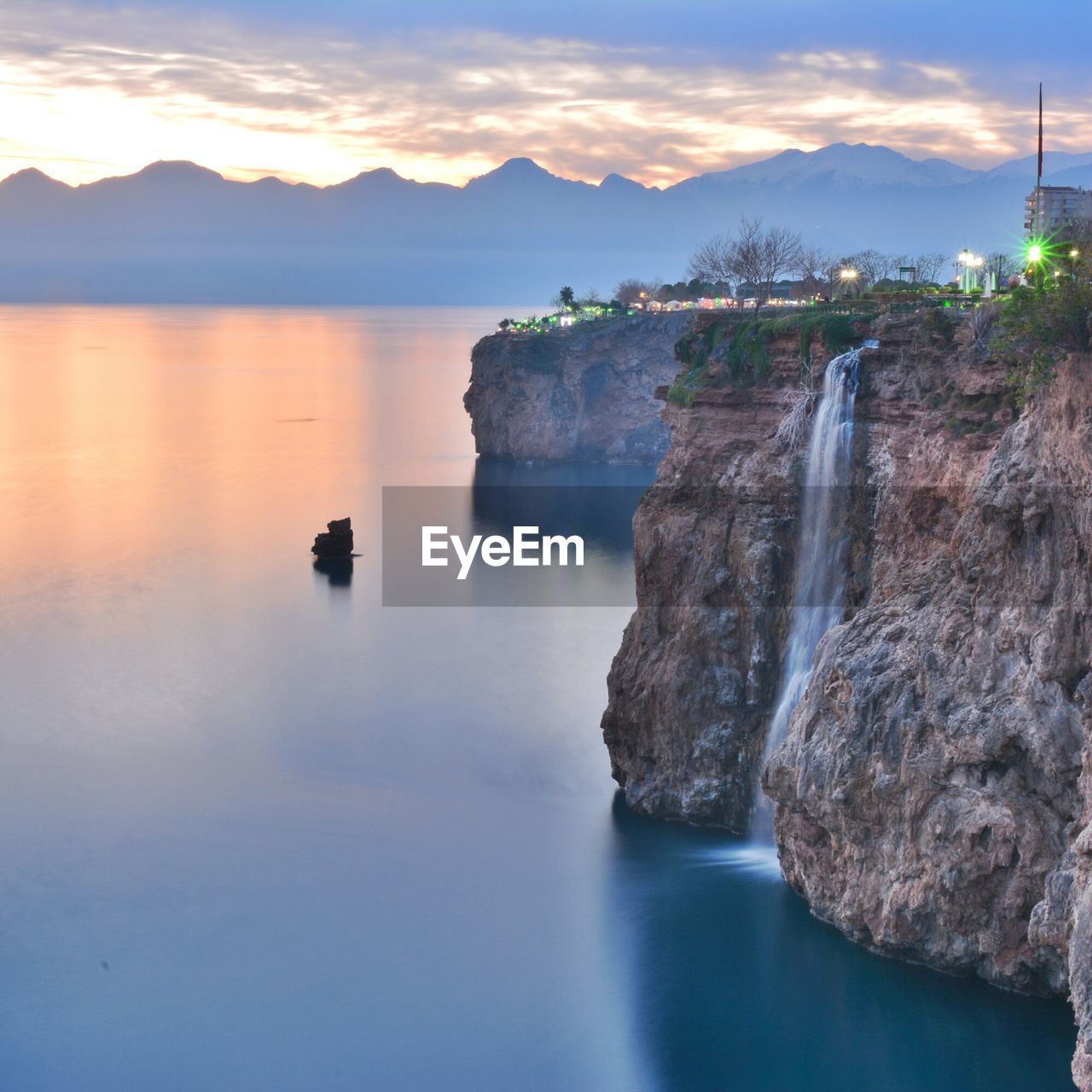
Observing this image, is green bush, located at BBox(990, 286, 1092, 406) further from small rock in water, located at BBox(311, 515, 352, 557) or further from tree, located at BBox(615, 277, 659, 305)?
tree, located at BBox(615, 277, 659, 305)

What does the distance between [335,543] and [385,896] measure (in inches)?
1743

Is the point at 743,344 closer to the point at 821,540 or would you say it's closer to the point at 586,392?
the point at 821,540

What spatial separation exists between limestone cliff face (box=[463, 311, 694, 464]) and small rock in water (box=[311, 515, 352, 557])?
138 ft

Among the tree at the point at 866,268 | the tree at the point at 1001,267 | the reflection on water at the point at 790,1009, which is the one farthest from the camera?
the tree at the point at 866,268

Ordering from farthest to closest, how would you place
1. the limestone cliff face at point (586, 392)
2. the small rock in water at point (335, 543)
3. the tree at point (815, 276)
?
the limestone cliff face at point (586, 392)
the small rock in water at point (335, 543)
the tree at point (815, 276)

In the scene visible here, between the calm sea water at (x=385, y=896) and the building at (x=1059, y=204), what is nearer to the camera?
the calm sea water at (x=385, y=896)

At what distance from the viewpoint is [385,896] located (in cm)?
3638

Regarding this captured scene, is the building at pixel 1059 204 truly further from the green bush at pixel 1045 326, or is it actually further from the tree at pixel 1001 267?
the green bush at pixel 1045 326

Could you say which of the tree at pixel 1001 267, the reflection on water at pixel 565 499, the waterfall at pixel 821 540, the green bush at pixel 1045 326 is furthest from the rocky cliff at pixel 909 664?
the reflection on water at pixel 565 499

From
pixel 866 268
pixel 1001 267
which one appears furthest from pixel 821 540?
pixel 866 268

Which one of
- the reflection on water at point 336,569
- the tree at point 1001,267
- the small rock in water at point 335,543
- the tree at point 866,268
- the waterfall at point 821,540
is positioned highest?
the tree at point 866,268

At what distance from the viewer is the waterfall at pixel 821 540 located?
122 ft

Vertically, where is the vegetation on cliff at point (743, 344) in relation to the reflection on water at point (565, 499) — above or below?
above

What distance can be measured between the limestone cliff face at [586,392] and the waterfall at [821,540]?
80929 millimetres
